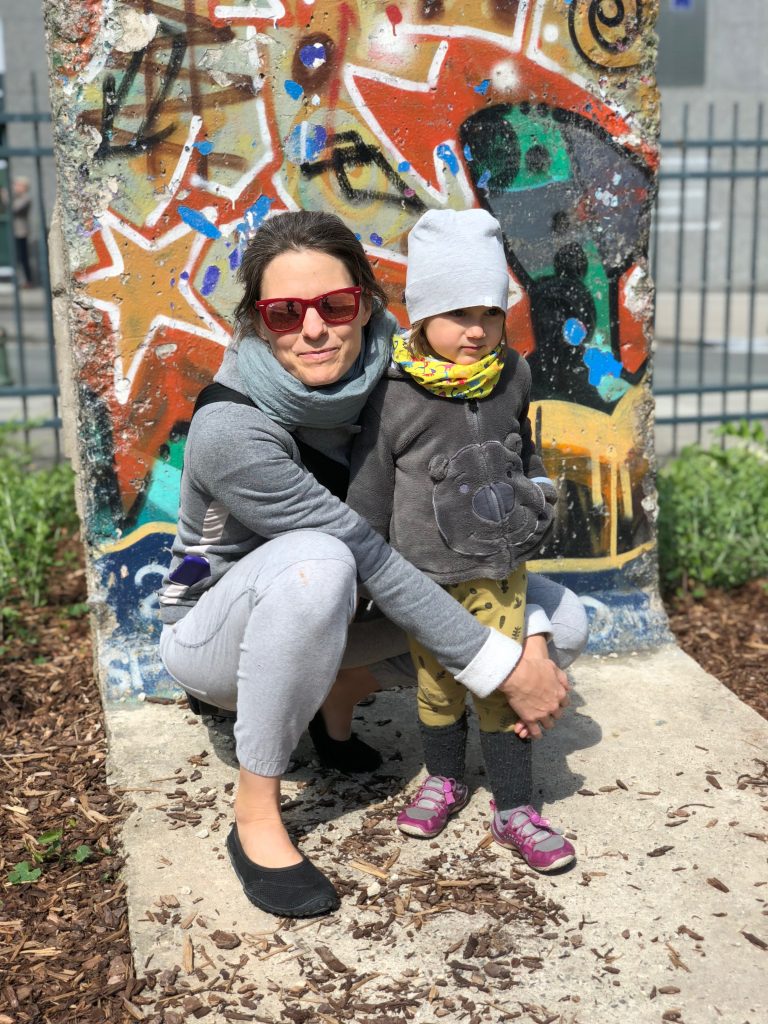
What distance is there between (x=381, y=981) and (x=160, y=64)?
7.97ft

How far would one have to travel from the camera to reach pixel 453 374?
2545 millimetres

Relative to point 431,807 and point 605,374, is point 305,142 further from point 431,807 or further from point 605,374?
point 431,807

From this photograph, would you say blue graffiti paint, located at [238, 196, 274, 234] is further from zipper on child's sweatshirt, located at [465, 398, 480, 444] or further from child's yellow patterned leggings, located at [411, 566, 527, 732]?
child's yellow patterned leggings, located at [411, 566, 527, 732]

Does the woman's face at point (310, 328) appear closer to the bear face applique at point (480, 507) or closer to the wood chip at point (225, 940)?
the bear face applique at point (480, 507)

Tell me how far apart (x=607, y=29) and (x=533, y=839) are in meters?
2.38

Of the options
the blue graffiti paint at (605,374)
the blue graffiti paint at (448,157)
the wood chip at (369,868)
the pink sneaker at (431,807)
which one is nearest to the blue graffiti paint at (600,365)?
the blue graffiti paint at (605,374)

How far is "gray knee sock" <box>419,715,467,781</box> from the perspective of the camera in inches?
108

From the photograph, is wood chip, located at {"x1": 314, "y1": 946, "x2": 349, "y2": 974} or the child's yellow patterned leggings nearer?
wood chip, located at {"x1": 314, "y1": 946, "x2": 349, "y2": 974}

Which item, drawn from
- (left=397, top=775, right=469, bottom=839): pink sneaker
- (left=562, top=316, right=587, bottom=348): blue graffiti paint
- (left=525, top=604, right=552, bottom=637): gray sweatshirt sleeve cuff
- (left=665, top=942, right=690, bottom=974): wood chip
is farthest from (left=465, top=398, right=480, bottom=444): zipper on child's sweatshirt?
(left=665, top=942, right=690, bottom=974): wood chip

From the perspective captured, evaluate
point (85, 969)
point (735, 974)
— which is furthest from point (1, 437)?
point (735, 974)

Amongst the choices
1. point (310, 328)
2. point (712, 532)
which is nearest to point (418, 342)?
point (310, 328)

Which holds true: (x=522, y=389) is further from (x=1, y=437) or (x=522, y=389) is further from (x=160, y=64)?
(x=1, y=437)

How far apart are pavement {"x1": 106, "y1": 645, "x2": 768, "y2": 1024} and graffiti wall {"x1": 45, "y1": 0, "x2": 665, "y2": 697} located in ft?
2.30

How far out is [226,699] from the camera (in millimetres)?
2668
